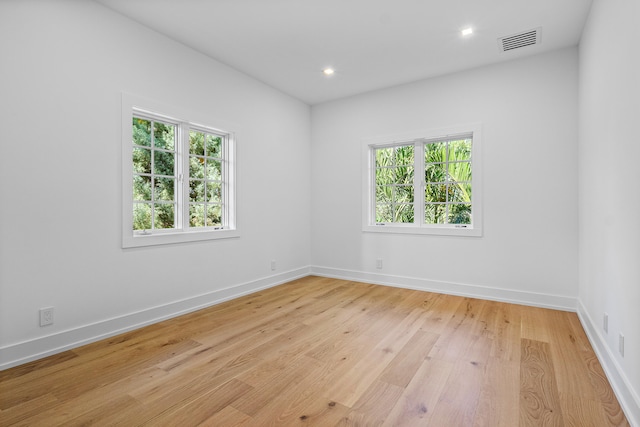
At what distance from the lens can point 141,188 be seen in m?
3.04

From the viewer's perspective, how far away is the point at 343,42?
3225 millimetres

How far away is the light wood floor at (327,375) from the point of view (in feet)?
5.46

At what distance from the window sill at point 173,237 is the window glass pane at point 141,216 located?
130mm

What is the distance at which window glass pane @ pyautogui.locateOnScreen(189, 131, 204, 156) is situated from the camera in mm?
3510

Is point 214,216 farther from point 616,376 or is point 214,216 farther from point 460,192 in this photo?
point 616,376

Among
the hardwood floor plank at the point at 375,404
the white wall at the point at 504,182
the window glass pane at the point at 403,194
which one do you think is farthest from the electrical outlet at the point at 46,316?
the window glass pane at the point at 403,194

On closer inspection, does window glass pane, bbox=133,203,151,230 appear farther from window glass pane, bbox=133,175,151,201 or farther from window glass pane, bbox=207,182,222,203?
window glass pane, bbox=207,182,222,203

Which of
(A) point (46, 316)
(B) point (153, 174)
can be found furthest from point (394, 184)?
(A) point (46, 316)

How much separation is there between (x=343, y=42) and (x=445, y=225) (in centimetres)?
251

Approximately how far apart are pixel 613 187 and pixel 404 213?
2519 mm

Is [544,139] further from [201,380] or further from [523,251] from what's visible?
[201,380]

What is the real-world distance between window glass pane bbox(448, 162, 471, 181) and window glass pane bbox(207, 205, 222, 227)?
9.69 ft

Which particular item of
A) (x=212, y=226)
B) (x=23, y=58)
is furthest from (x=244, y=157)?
(x=23, y=58)

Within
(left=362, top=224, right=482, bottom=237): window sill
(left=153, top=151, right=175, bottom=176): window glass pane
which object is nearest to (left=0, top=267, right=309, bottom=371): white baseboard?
(left=153, top=151, right=175, bottom=176): window glass pane
